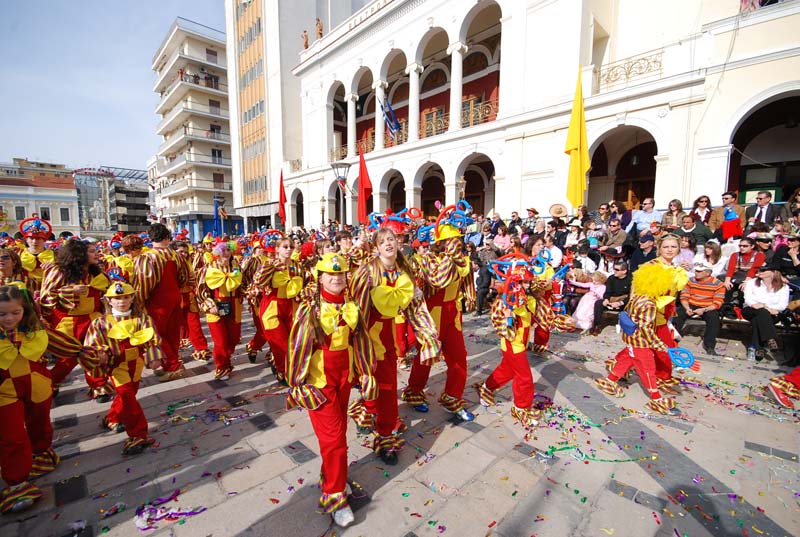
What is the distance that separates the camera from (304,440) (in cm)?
361

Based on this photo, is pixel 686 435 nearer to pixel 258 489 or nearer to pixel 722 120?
pixel 258 489

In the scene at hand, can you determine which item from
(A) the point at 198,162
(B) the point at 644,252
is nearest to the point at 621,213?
(B) the point at 644,252

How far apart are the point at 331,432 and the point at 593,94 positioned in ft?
45.3

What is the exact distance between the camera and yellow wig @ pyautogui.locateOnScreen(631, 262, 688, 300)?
156 inches

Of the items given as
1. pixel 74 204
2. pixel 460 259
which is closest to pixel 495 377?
pixel 460 259

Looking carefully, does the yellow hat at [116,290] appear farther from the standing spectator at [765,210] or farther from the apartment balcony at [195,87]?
the apartment balcony at [195,87]

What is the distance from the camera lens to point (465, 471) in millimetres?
3100

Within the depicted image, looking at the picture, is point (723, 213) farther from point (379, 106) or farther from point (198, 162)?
point (198, 162)

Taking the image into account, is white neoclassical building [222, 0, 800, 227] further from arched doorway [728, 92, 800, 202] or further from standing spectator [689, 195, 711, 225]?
standing spectator [689, 195, 711, 225]

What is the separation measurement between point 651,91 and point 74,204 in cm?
6556

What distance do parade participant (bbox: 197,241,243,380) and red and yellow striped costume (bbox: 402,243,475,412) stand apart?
9.40 feet

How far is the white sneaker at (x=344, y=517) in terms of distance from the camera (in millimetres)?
2504

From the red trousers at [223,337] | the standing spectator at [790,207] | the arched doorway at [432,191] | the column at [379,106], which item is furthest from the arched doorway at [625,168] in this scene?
the red trousers at [223,337]

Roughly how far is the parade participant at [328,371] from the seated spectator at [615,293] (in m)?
6.01
